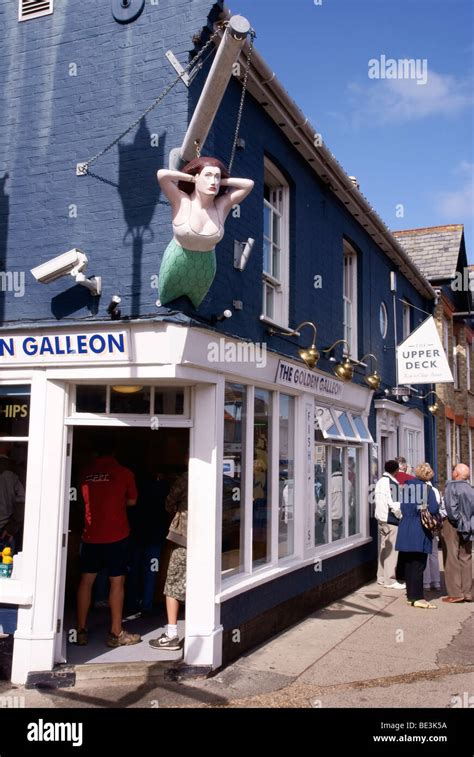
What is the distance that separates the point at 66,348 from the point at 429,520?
5467 millimetres

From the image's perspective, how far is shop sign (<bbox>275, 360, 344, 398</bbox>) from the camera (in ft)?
25.8

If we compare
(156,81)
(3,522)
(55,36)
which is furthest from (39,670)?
(55,36)

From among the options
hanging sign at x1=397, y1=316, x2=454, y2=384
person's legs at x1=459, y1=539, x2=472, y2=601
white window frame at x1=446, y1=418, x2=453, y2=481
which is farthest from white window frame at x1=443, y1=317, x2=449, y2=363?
person's legs at x1=459, y1=539, x2=472, y2=601

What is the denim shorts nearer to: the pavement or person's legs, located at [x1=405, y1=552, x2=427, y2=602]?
the pavement

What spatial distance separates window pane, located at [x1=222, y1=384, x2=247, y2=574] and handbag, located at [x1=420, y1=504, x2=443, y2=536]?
121 inches

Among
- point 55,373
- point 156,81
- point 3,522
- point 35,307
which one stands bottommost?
point 3,522

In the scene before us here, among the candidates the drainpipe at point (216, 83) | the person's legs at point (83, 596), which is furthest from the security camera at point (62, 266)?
the person's legs at point (83, 596)

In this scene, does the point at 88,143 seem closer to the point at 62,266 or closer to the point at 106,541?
the point at 62,266

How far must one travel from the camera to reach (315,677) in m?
6.05

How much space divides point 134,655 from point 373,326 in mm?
7827

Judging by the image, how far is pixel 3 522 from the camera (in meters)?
6.39

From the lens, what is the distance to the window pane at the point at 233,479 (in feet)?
21.9

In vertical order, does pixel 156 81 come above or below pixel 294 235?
above
